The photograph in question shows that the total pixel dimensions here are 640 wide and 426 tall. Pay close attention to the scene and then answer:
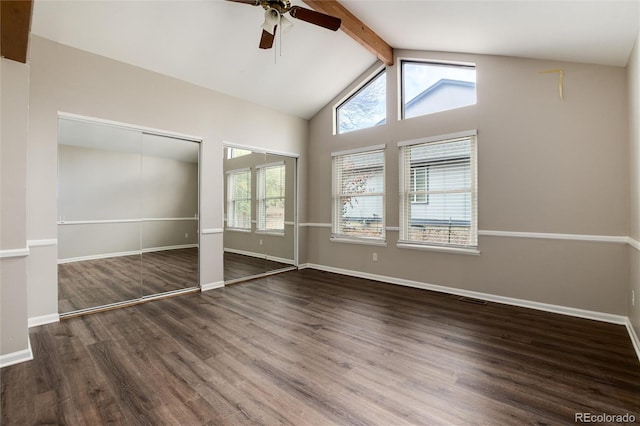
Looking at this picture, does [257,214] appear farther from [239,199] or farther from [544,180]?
[544,180]

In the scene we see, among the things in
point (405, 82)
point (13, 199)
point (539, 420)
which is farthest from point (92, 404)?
point (405, 82)

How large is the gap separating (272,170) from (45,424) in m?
4.21

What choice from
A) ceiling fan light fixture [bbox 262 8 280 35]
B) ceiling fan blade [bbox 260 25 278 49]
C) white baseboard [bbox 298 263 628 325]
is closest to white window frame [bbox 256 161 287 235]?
white baseboard [bbox 298 263 628 325]

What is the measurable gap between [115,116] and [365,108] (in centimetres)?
372

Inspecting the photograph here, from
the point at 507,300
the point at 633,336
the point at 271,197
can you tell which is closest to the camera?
the point at 633,336

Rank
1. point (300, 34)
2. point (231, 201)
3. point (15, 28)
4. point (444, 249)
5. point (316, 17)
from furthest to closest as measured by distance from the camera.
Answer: point (231, 201) → point (444, 249) → point (300, 34) → point (316, 17) → point (15, 28)

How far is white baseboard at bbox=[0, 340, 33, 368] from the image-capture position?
2.19 metres

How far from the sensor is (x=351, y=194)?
17.0ft

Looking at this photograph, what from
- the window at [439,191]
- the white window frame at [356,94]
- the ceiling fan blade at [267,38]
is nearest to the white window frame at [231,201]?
the white window frame at [356,94]

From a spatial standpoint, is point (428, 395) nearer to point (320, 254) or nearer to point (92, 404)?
point (92, 404)

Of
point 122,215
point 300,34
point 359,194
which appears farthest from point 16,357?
point 359,194

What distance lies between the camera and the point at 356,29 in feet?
12.1

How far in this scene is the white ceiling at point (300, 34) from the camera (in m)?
2.60

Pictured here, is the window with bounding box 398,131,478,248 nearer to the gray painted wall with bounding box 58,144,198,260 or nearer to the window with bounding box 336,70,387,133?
the window with bounding box 336,70,387,133
